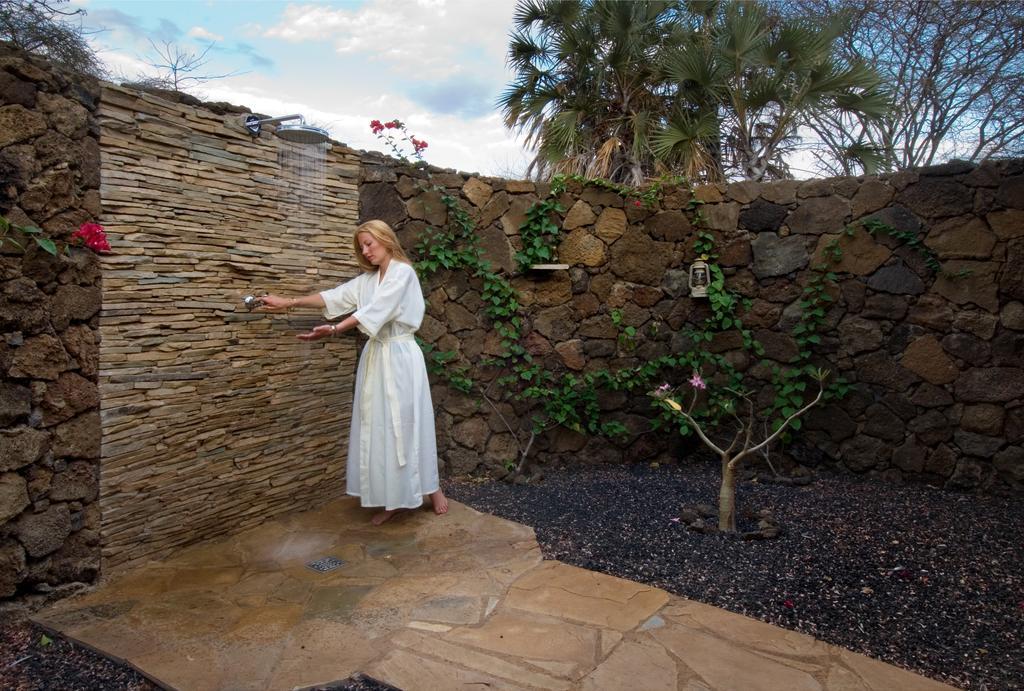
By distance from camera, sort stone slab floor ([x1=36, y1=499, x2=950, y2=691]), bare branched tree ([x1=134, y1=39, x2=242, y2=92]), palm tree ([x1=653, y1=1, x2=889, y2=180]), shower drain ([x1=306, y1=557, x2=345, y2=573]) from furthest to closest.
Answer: palm tree ([x1=653, y1=1, x2=889, y2=180])
bare branched tree ([x1=134, y1=39, x2=242, y2=92])
shower drain ([x1=306, y1=557, x2=345, y2=573])
stone slab floor ([x1=36, y1=499, x2=950, y2=691])

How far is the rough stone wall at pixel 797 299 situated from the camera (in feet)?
12.6

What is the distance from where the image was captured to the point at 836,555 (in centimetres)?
283

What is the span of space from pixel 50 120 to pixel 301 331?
4.82ft

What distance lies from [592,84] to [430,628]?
6.39 metres

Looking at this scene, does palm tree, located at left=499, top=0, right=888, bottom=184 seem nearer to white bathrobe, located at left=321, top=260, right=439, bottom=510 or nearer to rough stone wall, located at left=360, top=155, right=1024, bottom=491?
rough stone wall, located at left=360, top=155, right=1024, bottom=491

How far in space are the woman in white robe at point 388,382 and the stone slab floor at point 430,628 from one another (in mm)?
358

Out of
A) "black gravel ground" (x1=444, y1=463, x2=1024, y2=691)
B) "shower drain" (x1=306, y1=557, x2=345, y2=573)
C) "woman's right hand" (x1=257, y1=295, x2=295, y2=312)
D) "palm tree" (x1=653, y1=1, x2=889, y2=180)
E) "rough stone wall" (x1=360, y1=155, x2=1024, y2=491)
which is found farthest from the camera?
"palm tree" (x1=653, y1=1, x2=889, y2=180)

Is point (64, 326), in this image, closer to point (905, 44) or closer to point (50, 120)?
point (50, 120)

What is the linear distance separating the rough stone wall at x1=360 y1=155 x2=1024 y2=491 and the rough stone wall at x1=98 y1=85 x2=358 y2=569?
0.69m

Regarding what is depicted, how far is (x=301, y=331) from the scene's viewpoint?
3523 mm

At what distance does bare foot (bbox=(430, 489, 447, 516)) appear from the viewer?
356cm

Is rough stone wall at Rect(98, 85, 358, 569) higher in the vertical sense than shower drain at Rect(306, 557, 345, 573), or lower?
higher

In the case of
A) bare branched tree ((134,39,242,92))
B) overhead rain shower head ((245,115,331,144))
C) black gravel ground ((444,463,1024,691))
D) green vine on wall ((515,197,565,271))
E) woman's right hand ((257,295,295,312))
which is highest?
bare branched tree ((134,39,242,92))

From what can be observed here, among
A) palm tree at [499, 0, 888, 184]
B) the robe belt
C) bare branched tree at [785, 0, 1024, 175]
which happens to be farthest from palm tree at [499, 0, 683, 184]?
the robe belt
